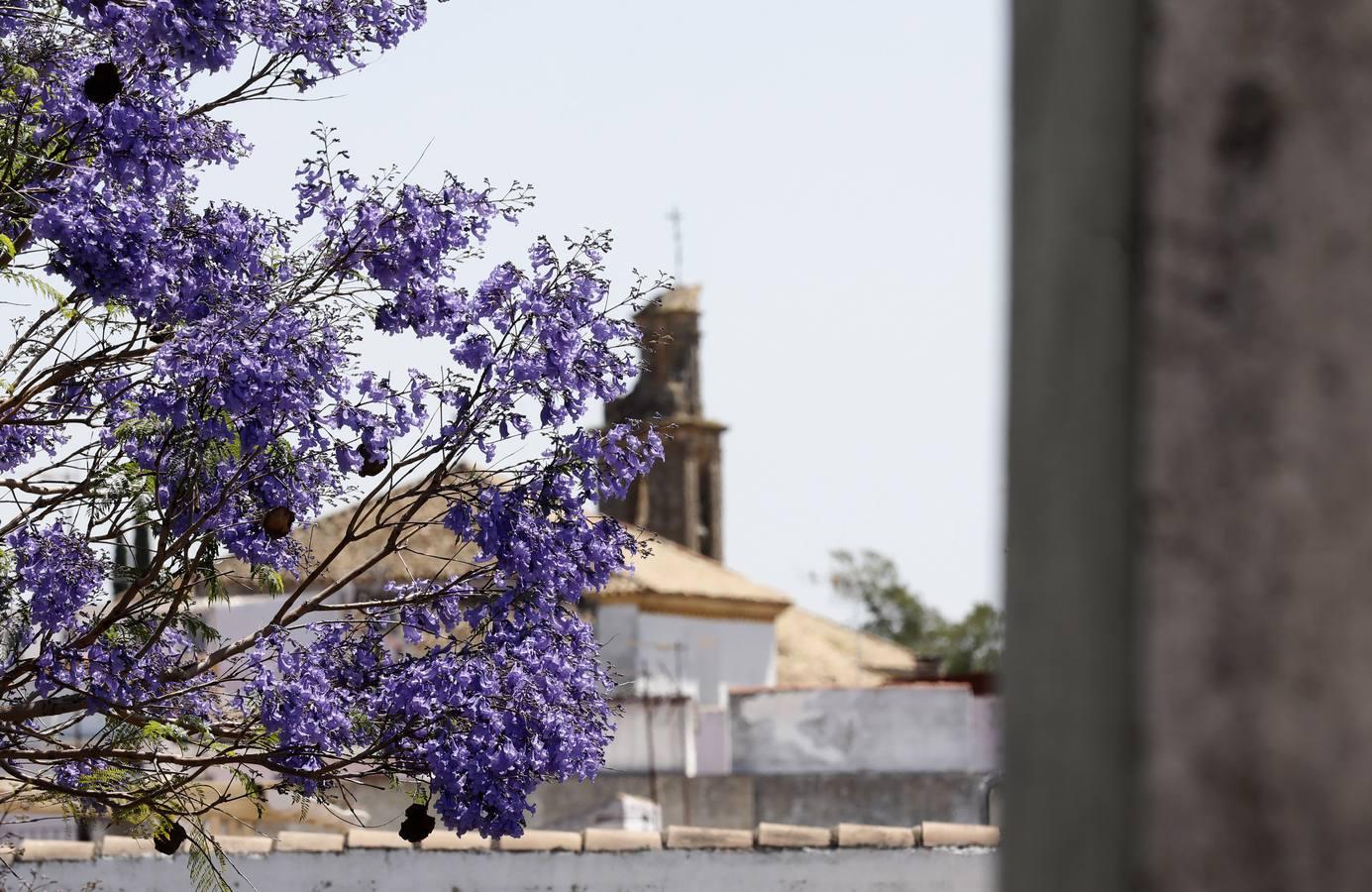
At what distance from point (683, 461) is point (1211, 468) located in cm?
5335

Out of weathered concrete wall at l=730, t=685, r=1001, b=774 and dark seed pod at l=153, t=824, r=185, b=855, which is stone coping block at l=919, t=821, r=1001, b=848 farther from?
weathered concrete wall at l=730, t=685, r=1001, b=774

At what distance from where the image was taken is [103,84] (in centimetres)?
781

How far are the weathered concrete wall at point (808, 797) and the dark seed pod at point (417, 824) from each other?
14.3 meters

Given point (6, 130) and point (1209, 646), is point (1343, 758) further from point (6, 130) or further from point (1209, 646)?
point (6, 130)

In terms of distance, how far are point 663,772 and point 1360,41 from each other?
24667 mm

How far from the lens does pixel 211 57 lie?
26.6ft

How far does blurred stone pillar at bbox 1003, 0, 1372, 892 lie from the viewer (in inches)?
53.4

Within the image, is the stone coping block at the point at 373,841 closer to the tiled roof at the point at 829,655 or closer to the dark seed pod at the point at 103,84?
the dark seed pod at the point at 103,84

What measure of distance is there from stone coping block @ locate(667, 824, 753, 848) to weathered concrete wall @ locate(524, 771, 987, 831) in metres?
11.4

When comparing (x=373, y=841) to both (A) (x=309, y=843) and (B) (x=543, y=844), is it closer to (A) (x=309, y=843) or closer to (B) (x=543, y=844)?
(A) (x=309, y=843)

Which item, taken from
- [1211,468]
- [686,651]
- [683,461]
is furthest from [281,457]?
[683,461]

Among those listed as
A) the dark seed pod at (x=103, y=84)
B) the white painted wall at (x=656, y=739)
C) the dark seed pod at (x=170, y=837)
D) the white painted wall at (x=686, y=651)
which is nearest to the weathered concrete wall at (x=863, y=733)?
the white painted wall at (x=656, y=739)

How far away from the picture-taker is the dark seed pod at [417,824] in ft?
27.4

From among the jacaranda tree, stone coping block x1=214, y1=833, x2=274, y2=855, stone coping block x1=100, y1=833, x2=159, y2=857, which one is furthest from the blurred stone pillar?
stone coping block x1=100, y1=833, x2=159, y2=857
